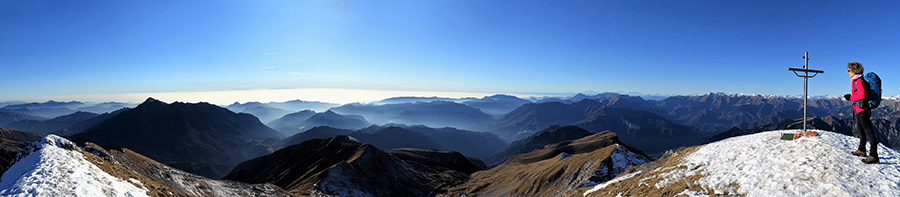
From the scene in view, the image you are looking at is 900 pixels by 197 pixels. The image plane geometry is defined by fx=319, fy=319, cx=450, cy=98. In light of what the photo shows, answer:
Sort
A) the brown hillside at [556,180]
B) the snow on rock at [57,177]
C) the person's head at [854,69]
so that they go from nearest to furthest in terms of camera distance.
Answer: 1. the person's head at [854,69]
2. the snow on rock at [57,177]
3. the brown hillside at [556,180]

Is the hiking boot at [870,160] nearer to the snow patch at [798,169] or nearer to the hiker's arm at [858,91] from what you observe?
the snow patch at [798,169]

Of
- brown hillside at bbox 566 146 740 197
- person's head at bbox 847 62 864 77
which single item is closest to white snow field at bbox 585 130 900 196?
brown hillside at bbox 566 146 740 197

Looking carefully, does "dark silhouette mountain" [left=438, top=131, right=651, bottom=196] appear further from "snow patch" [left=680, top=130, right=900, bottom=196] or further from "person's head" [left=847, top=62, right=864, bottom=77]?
"person's head" [left=847, top=62, right=864, bottom=77]

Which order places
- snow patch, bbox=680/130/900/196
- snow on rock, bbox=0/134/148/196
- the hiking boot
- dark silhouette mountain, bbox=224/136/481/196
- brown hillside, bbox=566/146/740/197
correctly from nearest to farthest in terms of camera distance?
snow patch, bbox=680/130/900/196 → the hiking boot → snow on rock, bbox=0/134/148/196 → brown hillside, bbox=566/146/740/197 → dark silhouette mountain, bbox=224/136/481/196

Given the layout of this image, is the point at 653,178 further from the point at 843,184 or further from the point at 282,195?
the point at 282,195

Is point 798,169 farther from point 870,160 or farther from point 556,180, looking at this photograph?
point 556,180

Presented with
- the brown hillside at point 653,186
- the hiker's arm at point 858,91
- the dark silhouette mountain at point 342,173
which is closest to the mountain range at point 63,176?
the brown hillside at point 653,186
